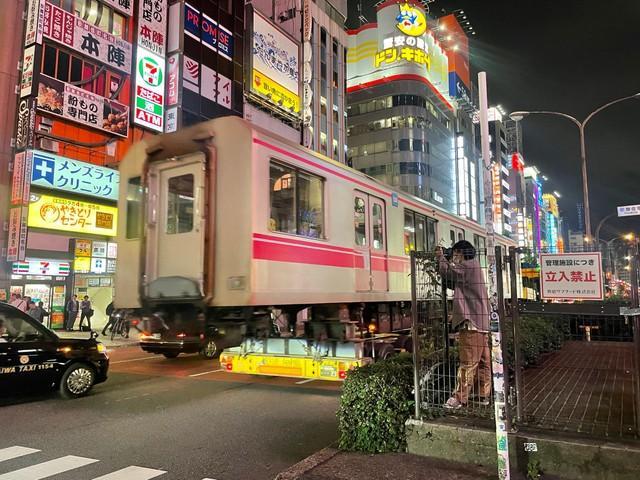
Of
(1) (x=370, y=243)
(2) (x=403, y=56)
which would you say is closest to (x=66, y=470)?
(1) (x=370, y=243)

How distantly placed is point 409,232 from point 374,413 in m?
7.28

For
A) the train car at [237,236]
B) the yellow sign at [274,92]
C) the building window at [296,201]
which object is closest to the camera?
the train car at [237,236]

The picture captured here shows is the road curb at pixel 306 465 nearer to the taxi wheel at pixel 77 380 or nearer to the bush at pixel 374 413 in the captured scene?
the bush at pixel 374 413

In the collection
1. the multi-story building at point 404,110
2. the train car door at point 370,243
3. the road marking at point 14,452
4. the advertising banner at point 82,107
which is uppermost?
the multi-story building at point 404,110

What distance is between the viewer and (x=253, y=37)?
28.2 m

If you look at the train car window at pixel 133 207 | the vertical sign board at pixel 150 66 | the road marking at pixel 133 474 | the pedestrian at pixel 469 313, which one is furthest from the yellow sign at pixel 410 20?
the road marking at pixel 133 474

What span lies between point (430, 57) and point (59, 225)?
56026mm

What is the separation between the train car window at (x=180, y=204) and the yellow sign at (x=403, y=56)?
58.5 m

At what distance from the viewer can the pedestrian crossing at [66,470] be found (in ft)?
16.2

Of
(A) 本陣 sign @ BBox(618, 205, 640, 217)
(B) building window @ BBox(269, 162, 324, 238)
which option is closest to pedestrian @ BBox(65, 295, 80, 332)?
(B) building window @ BBox(269, 162, 324, 238)

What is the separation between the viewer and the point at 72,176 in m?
17.4

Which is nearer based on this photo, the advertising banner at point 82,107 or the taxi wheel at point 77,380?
the taxi wheel at point 77,380

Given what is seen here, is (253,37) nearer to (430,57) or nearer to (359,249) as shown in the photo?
(359,249)

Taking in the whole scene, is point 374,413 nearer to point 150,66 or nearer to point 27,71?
point 27,71
